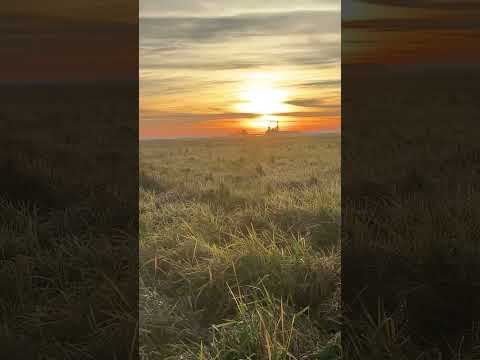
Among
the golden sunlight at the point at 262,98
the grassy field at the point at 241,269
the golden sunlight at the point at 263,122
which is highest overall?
the golden sunlight at the point at 262,98

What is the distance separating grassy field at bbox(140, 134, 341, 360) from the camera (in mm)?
2774

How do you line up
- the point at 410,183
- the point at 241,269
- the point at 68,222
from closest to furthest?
the point at 68,222 < the point at 410,183 < the point at 241,269

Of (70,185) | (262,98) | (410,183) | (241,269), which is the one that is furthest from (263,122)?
(70,185)

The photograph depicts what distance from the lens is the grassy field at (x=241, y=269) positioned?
277cm

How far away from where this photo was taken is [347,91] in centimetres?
326

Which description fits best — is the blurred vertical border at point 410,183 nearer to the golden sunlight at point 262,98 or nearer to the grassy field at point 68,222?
the grassy field at point 68,222

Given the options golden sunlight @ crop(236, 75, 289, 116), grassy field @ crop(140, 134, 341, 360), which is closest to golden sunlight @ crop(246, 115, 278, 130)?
golden sunlight @ crop(236, 75, 289, 116)

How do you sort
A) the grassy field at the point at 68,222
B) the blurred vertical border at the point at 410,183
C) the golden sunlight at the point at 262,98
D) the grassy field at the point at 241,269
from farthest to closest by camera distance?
the golden sunlight at the point at 262,98
the grassy field at the point at 241,269
the blurred vertical border at the point at 410,183
the grassy field at the point at 68,222

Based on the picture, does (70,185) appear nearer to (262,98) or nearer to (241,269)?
(241,269)

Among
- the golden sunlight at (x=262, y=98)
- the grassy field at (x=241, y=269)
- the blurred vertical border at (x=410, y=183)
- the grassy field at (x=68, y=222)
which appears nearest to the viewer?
the grassy field at (x=68, y=222)

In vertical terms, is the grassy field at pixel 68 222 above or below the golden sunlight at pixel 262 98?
below

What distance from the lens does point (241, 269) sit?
11.3ft

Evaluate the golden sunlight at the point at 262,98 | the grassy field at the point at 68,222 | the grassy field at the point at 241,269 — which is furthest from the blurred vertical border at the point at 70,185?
the golden sunlight at the point at 262,98

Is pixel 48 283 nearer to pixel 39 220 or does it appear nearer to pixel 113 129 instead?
pixel 39 220
